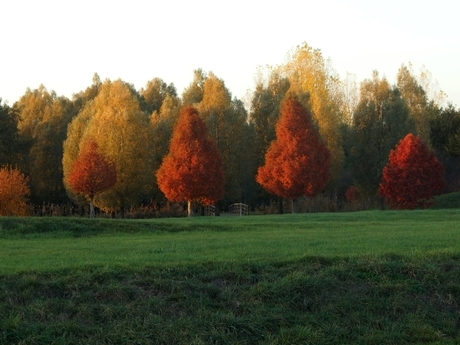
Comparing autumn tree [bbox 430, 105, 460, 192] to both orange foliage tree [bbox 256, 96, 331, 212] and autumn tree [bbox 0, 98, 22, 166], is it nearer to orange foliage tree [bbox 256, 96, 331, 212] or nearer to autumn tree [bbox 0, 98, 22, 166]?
orange foliage tree [bbox 256, 96, 331, 212]

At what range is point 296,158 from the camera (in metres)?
46.0

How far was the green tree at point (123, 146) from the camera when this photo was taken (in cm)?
4903

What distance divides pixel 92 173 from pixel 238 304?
36.2m

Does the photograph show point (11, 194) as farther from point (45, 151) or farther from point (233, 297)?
point (233, 297)

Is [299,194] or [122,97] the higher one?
[122,97]

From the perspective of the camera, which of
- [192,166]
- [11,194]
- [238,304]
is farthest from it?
[192,166]

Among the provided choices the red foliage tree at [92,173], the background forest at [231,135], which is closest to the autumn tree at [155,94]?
the background forest at [231,135]

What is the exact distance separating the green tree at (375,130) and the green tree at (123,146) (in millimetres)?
16132

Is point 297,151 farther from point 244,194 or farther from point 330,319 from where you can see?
point 330,319

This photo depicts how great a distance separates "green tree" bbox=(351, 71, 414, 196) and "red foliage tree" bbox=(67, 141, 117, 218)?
19333 mm

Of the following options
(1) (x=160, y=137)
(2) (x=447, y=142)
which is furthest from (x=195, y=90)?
(2) (x=447, y=142)

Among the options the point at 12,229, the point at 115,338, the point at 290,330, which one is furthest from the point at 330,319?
the point at 12,229

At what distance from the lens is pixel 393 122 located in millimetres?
54406

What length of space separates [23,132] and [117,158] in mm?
16237
